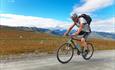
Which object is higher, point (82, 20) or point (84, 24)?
point (82, 20)

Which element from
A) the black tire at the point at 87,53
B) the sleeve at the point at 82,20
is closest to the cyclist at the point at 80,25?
the sleeve at the point at 82,20

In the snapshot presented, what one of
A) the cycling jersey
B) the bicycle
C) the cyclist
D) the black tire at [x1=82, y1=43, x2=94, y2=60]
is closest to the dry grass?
the black tire at [x1=82, y1=43, x2=94, y2=60]

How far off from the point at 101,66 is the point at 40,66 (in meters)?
1.98

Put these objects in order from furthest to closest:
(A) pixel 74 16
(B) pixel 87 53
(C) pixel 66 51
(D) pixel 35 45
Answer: (D) pixel 35 45 < (B) pixel 87 53 < (C) pixel 66 51 < (A) pixel 74 16

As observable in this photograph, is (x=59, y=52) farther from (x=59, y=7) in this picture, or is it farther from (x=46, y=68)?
(x=59, y=7)

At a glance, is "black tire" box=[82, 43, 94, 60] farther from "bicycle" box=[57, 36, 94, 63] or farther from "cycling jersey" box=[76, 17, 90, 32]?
"cycling jersey" box=[76, 17, 90, 32]

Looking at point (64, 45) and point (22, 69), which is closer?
point (22, 69)

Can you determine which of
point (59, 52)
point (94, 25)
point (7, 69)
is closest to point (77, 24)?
point (59, 52)

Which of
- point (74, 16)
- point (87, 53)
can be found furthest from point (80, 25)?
point (87, 53)

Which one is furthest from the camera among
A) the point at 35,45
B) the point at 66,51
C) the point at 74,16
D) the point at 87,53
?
the point at 35,45

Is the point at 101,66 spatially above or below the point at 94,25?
below

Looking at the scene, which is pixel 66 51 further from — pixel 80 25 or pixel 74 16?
pixel 74 16

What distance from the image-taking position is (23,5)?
15.2 metres

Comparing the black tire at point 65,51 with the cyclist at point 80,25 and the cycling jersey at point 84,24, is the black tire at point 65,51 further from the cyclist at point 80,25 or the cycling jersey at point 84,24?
the cycling jersey at point 84,24
